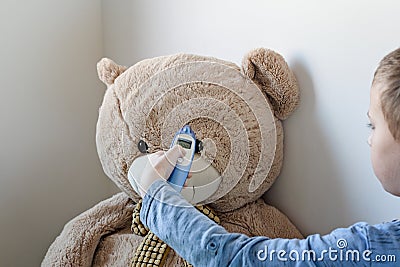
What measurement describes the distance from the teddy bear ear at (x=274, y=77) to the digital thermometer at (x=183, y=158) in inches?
5.1

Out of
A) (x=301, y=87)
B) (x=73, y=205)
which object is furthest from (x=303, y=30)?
(x=73, y=205)

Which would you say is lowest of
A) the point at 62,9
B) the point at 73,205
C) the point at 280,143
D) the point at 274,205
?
the point at 73,205

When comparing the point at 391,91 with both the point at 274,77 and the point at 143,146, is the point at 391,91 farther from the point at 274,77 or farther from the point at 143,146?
the point at 143,146

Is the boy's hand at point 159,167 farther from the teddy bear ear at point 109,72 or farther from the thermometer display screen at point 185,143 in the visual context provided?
the teddy bear ear at point 109,72

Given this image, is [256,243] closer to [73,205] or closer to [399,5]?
[399,5]

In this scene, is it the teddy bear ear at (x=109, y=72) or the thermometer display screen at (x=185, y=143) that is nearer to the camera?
the thermometer display screen at (x=185, y=143)

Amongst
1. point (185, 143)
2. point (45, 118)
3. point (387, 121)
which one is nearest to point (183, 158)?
point (185, 143)

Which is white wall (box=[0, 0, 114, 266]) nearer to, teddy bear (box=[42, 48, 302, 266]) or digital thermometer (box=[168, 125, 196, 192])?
teddy bear (box=[42, 48, 302, 266])

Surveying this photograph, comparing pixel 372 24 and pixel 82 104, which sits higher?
pixel 372 24

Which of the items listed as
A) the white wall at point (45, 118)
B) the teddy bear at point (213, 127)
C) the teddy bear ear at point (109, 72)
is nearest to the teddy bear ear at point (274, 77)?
the teddy bear at point (213, 127)

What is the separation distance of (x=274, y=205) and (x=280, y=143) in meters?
0.12

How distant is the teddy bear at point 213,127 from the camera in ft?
2.76

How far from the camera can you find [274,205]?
955 millimetres

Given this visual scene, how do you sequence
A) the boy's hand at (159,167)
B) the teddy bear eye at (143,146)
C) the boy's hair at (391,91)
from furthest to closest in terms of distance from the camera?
the teddy bear eye at (143,146)
the boy's hand at (159,167)
the boy's hair at (391,91)
